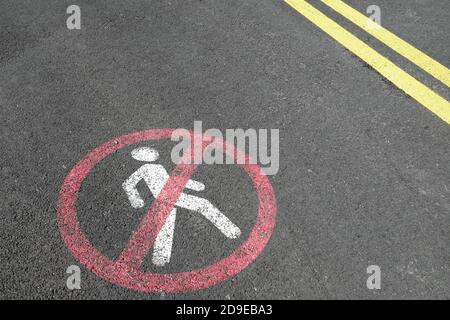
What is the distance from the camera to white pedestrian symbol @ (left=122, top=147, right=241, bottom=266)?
3100 mm

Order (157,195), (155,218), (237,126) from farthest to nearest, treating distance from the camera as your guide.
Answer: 1. (237,126)
2. (157,195)
3. (155,218)

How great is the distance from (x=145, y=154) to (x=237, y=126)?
80 cm

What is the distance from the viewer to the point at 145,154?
12.2ft

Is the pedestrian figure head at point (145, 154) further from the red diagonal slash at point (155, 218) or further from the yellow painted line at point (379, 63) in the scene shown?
the yellow painted line at point (379, 63)

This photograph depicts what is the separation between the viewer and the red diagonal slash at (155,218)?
3061 mm

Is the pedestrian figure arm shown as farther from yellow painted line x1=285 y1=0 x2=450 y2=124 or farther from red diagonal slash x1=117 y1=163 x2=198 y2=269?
yellow painted line x1=285 y1=0 x2=450 y2=124

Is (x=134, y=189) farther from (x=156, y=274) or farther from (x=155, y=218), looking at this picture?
(x=156, y=274)

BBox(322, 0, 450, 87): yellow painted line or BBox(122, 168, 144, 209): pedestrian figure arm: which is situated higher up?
BBox(322, 0, 450, 87): yellow painted line

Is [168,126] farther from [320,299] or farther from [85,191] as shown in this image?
[320,299]

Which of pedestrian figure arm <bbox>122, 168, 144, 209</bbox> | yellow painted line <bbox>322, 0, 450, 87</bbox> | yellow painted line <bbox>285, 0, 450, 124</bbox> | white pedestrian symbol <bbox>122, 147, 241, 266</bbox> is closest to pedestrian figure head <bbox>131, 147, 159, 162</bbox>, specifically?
white pedestrian symbol <bbox>122, 147, 241, 266</bbox>

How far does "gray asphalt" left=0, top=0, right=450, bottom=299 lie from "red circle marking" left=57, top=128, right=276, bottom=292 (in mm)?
51

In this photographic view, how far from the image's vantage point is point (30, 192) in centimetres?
348

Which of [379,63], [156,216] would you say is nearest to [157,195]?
[156,216]
